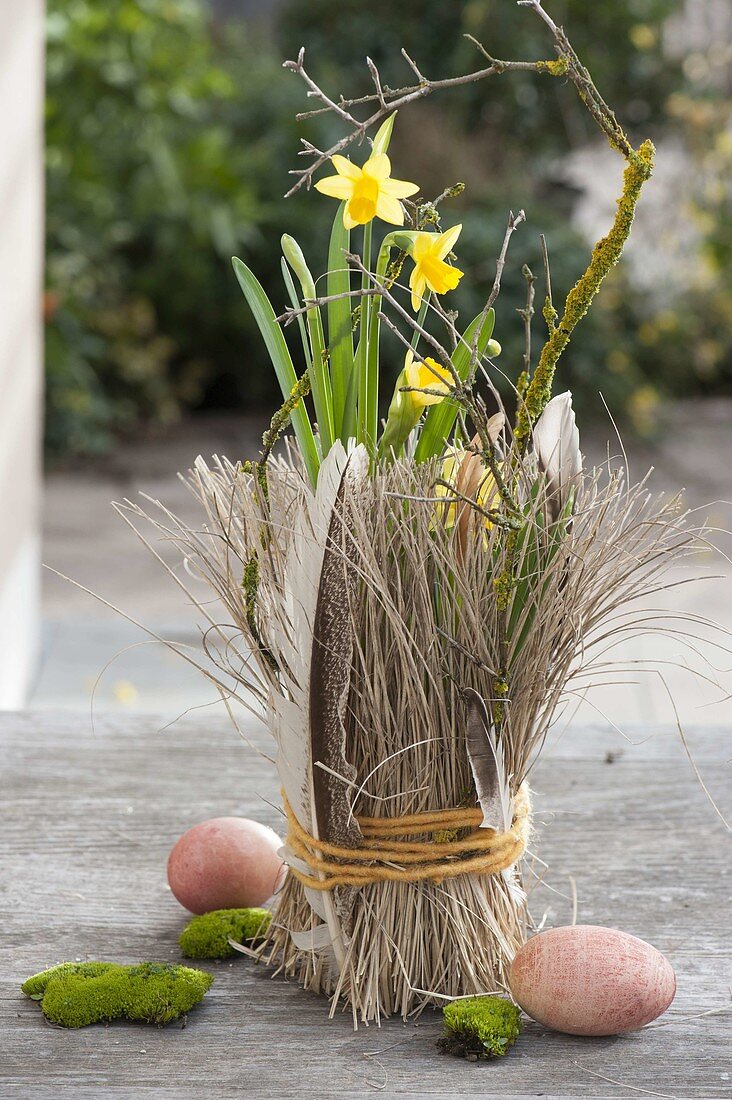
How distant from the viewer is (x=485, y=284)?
15.5ft

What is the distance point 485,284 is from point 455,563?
4.23 meters

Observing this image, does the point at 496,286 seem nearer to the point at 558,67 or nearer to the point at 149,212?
the point at 558,67

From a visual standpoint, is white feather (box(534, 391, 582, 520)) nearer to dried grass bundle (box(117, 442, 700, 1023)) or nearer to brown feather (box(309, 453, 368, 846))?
dried grass bundle (box(117, 442, 700, 1023))

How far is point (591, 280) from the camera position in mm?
609

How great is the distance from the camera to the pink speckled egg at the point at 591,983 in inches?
25.4

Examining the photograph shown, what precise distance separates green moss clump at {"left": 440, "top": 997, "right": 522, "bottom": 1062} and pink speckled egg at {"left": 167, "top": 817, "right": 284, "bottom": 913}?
17cm

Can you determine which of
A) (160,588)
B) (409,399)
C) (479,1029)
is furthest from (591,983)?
(160,588)

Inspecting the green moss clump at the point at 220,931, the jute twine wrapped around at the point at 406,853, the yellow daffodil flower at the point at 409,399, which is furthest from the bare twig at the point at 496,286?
the green moss clump at the point at 220,931

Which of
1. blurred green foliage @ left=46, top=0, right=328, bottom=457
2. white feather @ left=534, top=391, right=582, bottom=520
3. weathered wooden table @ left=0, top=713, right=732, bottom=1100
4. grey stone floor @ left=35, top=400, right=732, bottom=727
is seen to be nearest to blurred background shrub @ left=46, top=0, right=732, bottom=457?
blurred green foliage @ left=46, top=0, right=328, bottom=457

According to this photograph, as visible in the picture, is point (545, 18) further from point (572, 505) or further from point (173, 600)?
point (173, 600)

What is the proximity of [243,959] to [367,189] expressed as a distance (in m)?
0.46

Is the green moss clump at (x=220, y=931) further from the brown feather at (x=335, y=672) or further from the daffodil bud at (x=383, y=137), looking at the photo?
the daffodil bud at (x=383, y=137)

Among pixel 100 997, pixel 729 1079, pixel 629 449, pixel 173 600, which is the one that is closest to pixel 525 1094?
pixel 729 1079

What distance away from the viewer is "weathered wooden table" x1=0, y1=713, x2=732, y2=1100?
0.62m
